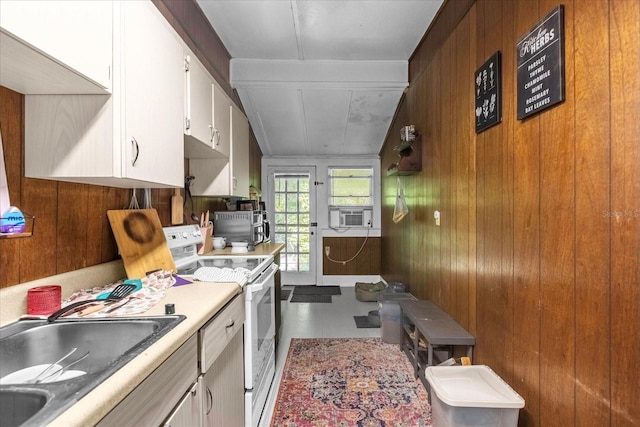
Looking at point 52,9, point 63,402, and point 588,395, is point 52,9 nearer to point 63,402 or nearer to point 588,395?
point 63,402

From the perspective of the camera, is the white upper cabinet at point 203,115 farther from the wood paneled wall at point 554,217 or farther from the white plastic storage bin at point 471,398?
the white plastic storage bin at point 471,398

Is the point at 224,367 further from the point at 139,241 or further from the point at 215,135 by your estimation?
the point at 215,135

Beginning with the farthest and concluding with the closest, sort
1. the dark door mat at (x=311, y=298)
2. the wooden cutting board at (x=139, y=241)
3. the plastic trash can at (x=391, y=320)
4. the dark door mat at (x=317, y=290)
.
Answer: the dark door mat at (x=317, y=290), the dark door mat at (x=311, y=298), the plastic trash can at (x=391, y=320), the wooden cutting board at (x=139, y=241)

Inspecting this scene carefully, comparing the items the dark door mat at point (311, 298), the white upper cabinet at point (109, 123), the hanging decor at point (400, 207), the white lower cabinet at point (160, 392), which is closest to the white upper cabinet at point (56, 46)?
Result: the white upper cabinet at point (109, 123)

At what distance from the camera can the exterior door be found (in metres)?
5.11

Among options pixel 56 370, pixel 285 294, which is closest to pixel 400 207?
pixel 285 294

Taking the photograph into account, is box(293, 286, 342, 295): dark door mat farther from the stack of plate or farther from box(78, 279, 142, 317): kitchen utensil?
box(78, 279, 142, 317): kitchen utensil

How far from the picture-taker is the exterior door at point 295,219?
511 cm

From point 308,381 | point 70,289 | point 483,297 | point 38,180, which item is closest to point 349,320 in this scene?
point 308,381

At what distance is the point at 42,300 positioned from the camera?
100 centimetres

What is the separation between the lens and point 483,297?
5.63 feet

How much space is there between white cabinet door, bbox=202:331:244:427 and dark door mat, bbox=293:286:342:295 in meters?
3.10

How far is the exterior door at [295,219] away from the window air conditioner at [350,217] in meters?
0.35

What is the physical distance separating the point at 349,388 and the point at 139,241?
168 centimetres
